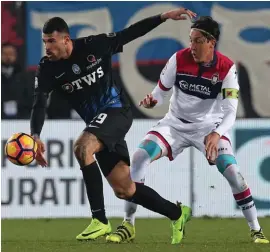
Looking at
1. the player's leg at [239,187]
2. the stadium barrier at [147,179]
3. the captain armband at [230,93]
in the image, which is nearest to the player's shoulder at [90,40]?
the captain armband at [230,93]

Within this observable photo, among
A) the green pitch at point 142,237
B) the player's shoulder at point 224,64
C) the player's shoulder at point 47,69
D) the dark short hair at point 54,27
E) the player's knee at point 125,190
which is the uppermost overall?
the dark short hair at point 54,27

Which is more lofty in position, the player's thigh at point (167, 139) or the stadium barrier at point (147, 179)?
the player's thigh at point (167, 139)

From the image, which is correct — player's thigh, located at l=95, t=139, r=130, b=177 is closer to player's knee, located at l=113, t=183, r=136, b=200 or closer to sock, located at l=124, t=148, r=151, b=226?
player's knee, located at l=113, t=183, r=136, b=200

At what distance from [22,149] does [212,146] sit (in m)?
1.70

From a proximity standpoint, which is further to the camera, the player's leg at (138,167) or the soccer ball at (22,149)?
the player's leg at (138,167)

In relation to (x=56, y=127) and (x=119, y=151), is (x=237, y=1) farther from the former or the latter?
(x=119, y=151)

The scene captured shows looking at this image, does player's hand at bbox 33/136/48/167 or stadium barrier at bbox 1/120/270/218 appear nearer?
player's hand at bbox 33/136/48/167

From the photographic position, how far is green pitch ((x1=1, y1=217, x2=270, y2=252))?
30.7ft

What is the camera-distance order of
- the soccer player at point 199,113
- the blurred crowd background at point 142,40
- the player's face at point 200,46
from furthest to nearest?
the blurred crowd background at point 142,40 < the player's face at point 200,46 < the soccer player at point 199,113

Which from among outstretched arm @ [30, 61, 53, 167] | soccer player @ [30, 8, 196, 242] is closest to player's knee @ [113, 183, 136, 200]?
soccer player @ [30, 8, 196, 242]

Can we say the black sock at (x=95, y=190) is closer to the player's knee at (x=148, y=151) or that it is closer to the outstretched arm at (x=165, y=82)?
the player's knee at (x=148, y=151)

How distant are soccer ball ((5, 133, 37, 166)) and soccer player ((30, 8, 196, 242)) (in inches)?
4.1

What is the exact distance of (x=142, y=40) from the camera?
1473cm

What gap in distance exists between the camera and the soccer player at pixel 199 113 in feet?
33.6
